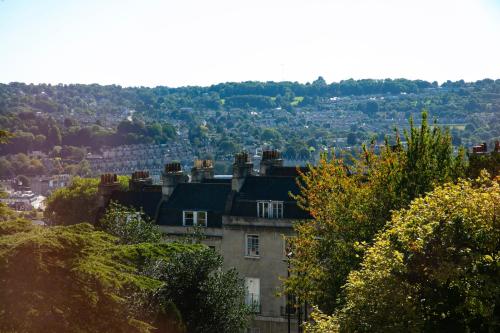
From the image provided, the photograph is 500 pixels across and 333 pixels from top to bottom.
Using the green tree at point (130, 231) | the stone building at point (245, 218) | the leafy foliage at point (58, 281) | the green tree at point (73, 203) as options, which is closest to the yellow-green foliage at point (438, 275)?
the leafy foliage at point (58, 281)

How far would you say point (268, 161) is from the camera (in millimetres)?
59781

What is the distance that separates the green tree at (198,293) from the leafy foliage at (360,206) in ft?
9.48

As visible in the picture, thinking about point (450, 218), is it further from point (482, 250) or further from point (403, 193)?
point (403, 193)

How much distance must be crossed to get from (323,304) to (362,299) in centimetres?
829

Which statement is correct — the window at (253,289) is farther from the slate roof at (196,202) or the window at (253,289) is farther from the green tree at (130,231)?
the green tree at (130,231)

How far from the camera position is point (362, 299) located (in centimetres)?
2627

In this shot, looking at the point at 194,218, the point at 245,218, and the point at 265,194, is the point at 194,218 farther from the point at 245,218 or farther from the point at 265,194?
the point at 265,194

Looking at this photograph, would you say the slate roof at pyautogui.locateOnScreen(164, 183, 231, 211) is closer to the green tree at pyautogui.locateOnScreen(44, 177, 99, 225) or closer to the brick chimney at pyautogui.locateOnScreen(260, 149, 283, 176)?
the brick chimney at pyautogui.locateOnScreen(260, 149, 283, 176)

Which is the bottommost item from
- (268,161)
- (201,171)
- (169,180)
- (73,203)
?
(73,203)

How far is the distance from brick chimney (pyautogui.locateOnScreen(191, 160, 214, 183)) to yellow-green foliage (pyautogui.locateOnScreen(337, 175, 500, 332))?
33411 millimetres

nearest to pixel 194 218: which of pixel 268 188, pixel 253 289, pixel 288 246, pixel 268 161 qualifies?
pixel 268 188

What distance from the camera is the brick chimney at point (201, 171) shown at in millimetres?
59781

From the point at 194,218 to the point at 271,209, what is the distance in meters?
4.70

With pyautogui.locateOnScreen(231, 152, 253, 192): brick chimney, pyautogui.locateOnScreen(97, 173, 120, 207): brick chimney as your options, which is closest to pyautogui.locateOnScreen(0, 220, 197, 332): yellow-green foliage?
pyautogui.locateOnScreen(231, 152, 253, 192): brick chimney
